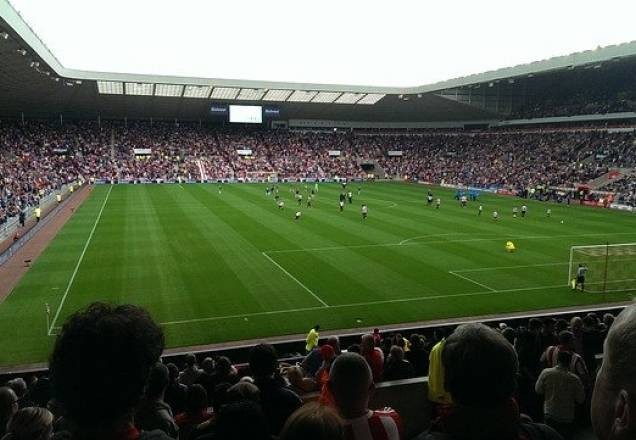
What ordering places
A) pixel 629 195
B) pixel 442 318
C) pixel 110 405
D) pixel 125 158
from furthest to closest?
pixel 125 158, pixel 629 195, pixel 442 318, pixel 110 405

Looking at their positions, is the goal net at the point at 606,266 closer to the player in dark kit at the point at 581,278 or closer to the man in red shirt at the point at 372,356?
the player in dark kit at the point at 581,278

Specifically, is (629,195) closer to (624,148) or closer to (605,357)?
(624,148)

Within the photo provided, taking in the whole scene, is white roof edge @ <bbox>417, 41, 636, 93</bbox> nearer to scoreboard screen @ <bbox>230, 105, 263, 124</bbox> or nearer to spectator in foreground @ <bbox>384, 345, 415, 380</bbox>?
scoreboard screen @ <bbox>230, 105, 263, 124</bbox>

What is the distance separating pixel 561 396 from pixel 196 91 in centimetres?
6879

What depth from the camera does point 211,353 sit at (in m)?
13.3

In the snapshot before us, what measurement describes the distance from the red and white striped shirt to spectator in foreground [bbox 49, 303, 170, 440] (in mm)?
1368

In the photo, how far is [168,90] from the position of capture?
68.2 meters

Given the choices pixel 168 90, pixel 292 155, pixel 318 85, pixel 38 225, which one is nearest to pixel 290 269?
pixel 38 225

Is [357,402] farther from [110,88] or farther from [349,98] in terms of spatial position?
[349,98]

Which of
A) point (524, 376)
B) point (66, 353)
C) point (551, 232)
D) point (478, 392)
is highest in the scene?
point (66, 353)

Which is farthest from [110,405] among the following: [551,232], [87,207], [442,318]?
[87,207]

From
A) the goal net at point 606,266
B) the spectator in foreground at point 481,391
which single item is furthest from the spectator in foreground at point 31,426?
the goal net at point 606,266

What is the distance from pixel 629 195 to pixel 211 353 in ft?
155

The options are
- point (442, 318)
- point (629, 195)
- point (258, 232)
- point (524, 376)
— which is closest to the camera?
point (524, 376)
